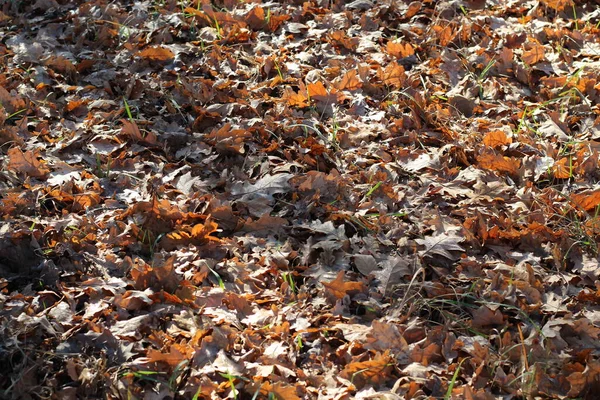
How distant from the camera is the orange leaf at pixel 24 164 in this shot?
3590mm

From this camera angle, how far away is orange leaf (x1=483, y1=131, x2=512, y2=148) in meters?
3.90

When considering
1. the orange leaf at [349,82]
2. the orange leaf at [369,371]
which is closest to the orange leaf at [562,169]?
the orange leaf at [349,82]

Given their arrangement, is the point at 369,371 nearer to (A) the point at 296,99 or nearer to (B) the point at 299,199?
(B) the point at 299,199

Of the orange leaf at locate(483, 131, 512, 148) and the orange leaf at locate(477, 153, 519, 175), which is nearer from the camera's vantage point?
the orange leaf at locate(477, 153, 519, 175)

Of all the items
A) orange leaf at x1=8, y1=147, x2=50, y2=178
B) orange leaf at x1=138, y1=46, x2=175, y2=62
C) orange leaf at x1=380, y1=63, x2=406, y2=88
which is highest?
orange leaf at x1=138, y1=46, x2=175, y2=62

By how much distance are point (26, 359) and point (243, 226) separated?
1167mm

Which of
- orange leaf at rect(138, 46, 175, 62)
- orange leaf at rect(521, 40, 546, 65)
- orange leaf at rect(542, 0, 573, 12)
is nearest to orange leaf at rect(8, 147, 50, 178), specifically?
orange leaf at rect(138, 46, 175, 62)

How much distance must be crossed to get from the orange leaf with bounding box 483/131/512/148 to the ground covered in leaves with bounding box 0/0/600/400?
0.01 metres

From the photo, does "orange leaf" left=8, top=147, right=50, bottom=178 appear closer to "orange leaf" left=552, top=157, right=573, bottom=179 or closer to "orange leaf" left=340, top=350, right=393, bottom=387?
"orange leaf" left=340, top=350, right=393, bottom=387

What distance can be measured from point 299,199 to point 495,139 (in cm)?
119

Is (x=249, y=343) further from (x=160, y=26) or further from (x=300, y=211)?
(x=160, y=26)

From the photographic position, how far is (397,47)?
182 inches

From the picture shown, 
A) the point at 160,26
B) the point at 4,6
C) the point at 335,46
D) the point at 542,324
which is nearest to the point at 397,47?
the point at 335,46

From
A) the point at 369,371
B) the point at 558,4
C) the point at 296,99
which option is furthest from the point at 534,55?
the point at 369,371
